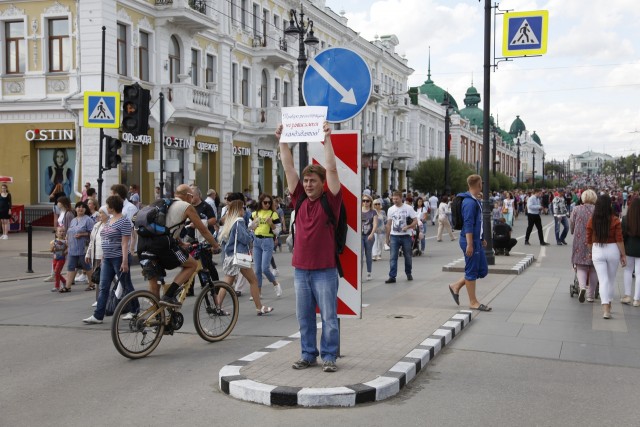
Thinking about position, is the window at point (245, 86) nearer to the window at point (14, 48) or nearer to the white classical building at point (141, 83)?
the white classical building at point (141, 83)

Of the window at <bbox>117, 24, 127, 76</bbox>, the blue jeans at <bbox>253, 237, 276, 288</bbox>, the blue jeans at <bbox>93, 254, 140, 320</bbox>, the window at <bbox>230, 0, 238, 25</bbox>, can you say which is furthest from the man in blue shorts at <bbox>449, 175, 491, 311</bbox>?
the window at <bbox>230, 0, 238, 25</bbox>

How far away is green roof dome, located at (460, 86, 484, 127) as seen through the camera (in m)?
109

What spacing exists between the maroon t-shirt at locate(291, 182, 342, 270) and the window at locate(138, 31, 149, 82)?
2293 centimetres

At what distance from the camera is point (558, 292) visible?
12.7 meters

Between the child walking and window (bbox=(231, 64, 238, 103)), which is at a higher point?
window (bbox=(231, 64, 238, 103))

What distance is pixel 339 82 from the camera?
652 centimetres

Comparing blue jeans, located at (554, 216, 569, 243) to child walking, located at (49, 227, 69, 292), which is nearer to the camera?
child walking, located at (49, 227, 69, 292)

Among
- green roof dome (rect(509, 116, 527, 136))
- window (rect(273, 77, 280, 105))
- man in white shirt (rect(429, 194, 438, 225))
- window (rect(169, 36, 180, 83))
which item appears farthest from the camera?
green roof dome (rect(509, 116, 527, 136))

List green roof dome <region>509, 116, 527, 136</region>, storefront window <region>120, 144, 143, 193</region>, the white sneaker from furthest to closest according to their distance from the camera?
1. green roof dome <region>509, 116, 527, 136</region>
2. storefront window <region>120, 144, 143, 193</region>
3. the white sneaker

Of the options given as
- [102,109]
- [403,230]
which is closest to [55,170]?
[102,109]

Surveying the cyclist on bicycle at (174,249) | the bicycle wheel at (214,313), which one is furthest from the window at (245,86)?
the cyclist on bicycle at (174,249)

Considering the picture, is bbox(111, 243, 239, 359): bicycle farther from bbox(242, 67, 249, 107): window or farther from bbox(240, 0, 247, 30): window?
bbox(240, 0, 247, 30): window

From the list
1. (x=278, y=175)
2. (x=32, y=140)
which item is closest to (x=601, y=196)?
(x=32, y=140)

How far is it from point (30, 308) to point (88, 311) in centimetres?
102
